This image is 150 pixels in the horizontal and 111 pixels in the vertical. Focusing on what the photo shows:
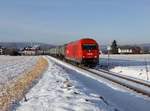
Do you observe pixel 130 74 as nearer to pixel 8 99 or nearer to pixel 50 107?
pixel 8 99

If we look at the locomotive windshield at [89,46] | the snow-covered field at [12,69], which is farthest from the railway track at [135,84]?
the locomotive windshield at [89,46]

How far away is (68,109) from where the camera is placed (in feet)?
33.1

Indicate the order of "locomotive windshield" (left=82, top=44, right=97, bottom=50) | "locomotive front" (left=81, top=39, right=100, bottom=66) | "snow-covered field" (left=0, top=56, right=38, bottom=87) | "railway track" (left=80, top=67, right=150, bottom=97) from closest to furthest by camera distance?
"railway track" (left=80, top=67, right=150, bottom=97) → "snow-covered field" (left=0, top=56, right=38, bottom=87) → "locomotive front" (left=81, top=39, right=100, bottom=66) → "locomotive windshield" (left=82, top=44, right=97, bottom=50)

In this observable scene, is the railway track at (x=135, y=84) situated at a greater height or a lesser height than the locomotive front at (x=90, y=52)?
lesser

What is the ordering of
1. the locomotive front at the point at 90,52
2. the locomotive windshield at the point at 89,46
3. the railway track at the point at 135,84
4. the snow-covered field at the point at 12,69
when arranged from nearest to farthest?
the railway track at the point at 135,84 < the snow-covered field at the point at 12,69 < the locomotive front at the point at 90,52 < the locomotive windshield at the point at 89,46

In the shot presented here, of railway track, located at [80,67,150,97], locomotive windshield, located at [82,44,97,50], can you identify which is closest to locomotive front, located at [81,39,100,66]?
locomotive windshield, located at [82,44,97,50]

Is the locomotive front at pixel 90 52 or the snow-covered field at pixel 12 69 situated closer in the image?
the snow-covered field at pixel 12 69

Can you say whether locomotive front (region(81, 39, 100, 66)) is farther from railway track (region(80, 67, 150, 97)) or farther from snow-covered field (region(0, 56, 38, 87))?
railway track (region(80, 67, 150, 97))

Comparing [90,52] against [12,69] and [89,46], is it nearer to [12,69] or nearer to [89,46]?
[89,46]

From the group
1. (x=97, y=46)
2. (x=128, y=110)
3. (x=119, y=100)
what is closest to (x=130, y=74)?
(x=97, y=46)

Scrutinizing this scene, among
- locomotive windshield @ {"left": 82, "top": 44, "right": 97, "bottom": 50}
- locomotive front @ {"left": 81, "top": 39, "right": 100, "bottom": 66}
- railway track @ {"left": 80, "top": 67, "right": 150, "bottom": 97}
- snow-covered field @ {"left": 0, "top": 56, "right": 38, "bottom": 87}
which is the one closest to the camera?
railway track @ {"left": 80, "top": 67, "right": 150, "bottom": 97}

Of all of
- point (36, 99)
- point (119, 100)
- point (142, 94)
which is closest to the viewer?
point (36, 99)

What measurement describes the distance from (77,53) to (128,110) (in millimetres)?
30708

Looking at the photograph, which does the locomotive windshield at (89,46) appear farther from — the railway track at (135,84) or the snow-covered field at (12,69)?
the railway track at (135,84)
